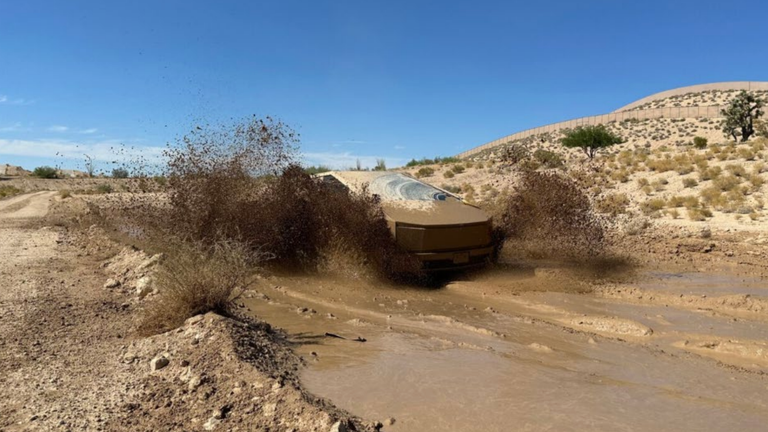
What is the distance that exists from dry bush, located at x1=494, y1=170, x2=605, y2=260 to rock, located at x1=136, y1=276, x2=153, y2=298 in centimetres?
617

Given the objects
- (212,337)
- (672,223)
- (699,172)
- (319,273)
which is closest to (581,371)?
(212,337)

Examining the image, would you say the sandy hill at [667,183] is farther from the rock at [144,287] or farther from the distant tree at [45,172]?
the distant tree at [45,172]

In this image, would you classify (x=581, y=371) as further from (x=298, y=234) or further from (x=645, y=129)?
(x=645, y=129)

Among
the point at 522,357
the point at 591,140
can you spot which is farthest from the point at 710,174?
the point at 591,140

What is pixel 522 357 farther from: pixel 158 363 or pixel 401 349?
pixel 158 363

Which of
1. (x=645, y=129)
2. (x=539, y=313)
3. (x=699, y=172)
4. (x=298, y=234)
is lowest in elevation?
(x=539, y=313)

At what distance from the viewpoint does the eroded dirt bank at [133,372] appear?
11.4 feet

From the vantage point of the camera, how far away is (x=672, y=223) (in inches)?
614

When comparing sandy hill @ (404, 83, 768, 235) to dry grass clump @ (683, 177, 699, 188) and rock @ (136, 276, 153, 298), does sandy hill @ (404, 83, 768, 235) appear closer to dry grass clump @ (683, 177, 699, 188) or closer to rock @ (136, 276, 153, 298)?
dry grass clump @ (683, 177, 699, 188)

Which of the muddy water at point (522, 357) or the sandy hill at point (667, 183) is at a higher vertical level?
the sandy hill at point (667, 183)

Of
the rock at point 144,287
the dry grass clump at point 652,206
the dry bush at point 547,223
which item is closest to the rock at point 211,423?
the rock at point 144,287

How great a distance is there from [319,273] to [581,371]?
5083mm

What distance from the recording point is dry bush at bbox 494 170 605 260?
10266mm

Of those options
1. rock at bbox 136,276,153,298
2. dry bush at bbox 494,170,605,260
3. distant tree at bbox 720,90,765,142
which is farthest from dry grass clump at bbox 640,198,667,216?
distant tree at bbox 720,90,765,142
